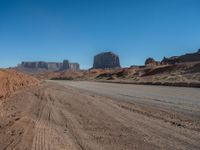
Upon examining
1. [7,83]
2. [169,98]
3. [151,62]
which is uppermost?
[151,62]

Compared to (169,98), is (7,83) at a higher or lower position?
higher

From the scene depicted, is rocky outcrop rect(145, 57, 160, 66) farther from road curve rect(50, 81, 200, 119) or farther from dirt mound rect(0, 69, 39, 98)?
road curve rect(50, 81, 200, 119)

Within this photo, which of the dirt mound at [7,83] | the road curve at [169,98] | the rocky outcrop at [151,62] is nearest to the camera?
the road curve at [169,98]

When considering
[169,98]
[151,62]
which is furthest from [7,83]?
[151,62]

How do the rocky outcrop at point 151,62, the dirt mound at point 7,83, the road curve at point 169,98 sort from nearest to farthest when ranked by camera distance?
the road curve at point 169,98 < the dirt mound at point 7,83 < the rocky outcrop at point 151,62

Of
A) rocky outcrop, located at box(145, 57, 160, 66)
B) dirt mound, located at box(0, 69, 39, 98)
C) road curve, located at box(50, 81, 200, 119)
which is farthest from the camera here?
rocky outcrop, located at box(145, 57, 160, 66)

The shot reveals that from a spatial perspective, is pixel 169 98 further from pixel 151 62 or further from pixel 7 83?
pixel 151 62

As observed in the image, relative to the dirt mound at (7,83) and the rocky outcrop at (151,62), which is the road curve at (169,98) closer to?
the dirt mound at (7,83)

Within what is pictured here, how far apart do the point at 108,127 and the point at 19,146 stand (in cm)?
334

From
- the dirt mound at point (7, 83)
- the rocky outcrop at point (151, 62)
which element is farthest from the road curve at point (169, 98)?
the rocky outcrop at point (151, 62)

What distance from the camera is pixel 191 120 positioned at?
10.3 m

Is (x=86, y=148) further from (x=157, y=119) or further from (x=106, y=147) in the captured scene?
(x=157, y=119)

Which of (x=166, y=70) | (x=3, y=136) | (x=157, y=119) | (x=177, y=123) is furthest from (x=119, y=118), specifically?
(x=166, y=70)

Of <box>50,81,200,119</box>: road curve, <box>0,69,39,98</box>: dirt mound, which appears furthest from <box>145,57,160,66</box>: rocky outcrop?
<box>50,81,200,119</box>: road curve
